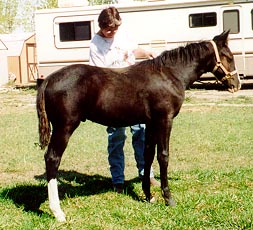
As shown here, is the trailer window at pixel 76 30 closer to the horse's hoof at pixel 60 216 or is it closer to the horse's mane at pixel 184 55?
the horse's mane at pixel 184 55

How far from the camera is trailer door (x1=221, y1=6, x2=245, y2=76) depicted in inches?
615

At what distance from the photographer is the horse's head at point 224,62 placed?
4.59 metres

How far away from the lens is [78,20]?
54.7 ft

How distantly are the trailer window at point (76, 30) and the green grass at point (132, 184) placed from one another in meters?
7.94

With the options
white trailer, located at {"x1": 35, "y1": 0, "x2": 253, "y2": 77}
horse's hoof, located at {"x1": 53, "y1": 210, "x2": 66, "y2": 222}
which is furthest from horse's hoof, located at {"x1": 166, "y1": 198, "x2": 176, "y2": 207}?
white trailer, located at {"x1": 35, "y1": 0, "x2": 253, "y2": 77}

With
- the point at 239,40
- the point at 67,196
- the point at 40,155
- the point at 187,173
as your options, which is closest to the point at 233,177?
the point at 187,173

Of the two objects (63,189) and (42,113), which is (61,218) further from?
(63,189)

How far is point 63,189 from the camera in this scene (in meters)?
5.29

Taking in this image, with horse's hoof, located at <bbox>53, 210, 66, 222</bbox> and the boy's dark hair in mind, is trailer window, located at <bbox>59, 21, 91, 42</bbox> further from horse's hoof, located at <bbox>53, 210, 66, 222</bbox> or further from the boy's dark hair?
horse's hoof, located at <bbox>53, 210, 66, 222</bbox>

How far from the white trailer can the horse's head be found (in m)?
11.2

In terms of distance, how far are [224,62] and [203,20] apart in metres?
11.8

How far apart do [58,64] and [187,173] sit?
1207 centimetres

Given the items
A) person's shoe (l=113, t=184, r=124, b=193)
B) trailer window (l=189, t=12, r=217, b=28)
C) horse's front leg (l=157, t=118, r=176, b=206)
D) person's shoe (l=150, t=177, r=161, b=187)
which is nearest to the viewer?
horse's front leg (l=157, t=118, r=176, b=206)

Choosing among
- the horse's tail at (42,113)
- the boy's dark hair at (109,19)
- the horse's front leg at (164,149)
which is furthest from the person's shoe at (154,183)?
the boy's dark hair at (109,19)
